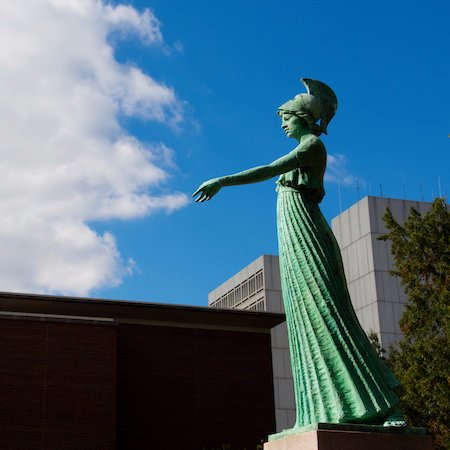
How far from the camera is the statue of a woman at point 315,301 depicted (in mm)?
6418

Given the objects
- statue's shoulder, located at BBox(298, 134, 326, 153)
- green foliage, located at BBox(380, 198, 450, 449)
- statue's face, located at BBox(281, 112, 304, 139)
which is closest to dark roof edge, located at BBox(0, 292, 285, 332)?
green foliage, located at BBox(380, 198, 450, 449)

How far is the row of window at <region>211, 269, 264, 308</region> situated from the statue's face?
57597 mm

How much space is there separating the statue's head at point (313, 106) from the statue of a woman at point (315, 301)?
0.01 meters

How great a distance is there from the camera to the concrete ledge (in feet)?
19.3

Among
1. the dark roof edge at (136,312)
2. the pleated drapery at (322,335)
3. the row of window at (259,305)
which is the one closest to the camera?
the pleated drapery at (322,335)

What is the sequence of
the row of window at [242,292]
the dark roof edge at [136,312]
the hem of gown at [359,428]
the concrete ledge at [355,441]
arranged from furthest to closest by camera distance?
the row of window at [242,292] < the dark roof edge at [136,312] < the hem of gown at [359,428] < the concrete ledge at [355,441]

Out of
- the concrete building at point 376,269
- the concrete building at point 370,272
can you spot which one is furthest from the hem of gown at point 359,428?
the concrete building at point 376,269

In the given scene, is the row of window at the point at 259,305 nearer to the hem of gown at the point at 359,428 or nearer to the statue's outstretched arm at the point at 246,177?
the statue's outstretched arm at the point at 246,177

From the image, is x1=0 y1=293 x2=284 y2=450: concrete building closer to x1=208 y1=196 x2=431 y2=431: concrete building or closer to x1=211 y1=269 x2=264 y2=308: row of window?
x1=208 y1=196 x2=431 y2=431: concrete building

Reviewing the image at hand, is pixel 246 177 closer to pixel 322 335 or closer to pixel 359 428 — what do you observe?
pixel 322 335

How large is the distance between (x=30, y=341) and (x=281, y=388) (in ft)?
108

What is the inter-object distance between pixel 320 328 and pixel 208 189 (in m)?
1.64

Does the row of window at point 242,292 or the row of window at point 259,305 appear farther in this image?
the row of window at point 242,292

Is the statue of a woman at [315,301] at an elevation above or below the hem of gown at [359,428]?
above
